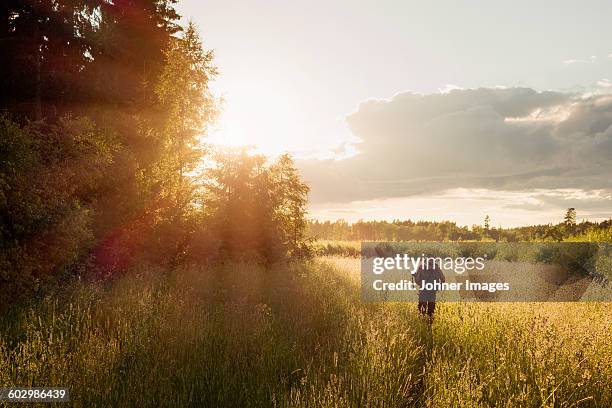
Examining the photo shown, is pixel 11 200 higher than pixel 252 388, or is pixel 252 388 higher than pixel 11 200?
pixel 11 200

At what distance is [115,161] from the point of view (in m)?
15.3

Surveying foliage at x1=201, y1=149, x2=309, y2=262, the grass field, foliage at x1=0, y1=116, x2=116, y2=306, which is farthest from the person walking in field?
foliage at x1=201, y1=149, x2=309, y2=262

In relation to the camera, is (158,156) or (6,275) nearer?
(6,275)

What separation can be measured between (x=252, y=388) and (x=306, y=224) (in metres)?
20.1

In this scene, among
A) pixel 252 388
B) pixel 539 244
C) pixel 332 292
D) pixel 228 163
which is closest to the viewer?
pixel 252 388

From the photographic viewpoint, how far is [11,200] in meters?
10.7

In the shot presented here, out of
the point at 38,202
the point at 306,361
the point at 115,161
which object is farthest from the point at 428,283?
the point at 115,161

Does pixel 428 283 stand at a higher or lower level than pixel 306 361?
higher

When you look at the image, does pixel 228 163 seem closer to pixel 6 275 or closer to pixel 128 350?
pixel 6 275

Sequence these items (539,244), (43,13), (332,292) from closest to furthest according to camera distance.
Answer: (332,292), (43,13), (539,244)

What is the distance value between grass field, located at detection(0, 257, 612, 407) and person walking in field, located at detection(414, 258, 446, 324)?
0.31m

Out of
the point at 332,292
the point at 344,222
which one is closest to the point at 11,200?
the point at 332,292

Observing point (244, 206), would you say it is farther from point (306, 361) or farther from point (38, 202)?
point (306, 361)

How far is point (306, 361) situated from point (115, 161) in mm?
11855
